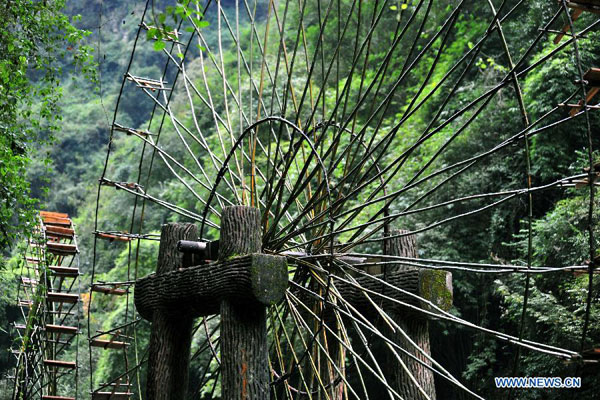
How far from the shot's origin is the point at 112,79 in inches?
1567

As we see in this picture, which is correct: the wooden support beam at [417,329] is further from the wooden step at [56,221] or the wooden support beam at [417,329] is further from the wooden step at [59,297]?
the wooden step at [56,221]

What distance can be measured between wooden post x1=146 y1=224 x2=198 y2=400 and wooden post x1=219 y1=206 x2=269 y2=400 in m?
0.78

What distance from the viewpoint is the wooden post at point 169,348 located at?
6.31 meters

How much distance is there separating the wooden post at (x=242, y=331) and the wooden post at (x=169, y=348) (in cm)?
78

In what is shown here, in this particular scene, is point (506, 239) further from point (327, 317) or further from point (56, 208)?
point (56, 208)

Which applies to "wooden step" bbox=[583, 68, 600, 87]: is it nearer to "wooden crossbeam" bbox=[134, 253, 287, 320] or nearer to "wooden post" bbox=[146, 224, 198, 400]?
"wooden crossbeam" bbox=[134, 253, 287, 320]

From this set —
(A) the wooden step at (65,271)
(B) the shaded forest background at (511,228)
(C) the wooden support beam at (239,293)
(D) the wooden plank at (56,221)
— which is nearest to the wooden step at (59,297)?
(A) the wooden step at (65,271)

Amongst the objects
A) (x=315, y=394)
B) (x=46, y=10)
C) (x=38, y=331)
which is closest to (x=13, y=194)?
(x=46, y=10)

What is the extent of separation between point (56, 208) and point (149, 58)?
10300 mm

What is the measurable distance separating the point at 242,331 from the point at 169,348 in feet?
3.98

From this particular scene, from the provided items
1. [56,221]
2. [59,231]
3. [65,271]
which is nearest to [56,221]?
[56,221]

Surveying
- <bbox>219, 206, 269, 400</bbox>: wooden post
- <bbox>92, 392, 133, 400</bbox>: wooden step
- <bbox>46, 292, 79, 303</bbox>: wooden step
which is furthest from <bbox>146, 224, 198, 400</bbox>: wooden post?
<bbox>46, 292, 79, 303</bbox>: wooden step

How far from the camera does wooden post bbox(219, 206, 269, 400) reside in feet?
17.5

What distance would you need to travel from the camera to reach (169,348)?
638cm
